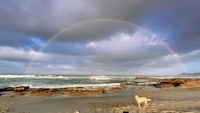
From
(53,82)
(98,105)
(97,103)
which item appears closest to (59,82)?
(53,82)

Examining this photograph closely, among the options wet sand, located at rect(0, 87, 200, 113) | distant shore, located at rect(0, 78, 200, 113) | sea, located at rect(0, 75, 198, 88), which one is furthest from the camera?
sea, located at rect(0, 75, 198, 88)

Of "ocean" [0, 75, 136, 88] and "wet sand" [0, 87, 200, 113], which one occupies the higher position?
"ocean" [0, 75, 136, 88]

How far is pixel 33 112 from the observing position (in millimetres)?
16188

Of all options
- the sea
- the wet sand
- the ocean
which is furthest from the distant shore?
the ocean

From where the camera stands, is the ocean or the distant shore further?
the ocean

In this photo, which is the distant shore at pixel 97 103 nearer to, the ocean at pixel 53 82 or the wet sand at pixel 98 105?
the wet sand at pixel 98 105

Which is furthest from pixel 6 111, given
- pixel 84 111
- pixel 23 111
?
pixel 84 111

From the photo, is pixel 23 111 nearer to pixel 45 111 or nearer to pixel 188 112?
pixel 45 111

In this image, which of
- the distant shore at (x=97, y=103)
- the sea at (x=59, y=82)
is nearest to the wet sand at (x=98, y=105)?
the distant shore at (x=97, y=103)

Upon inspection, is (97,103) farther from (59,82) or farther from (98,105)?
(59,82)

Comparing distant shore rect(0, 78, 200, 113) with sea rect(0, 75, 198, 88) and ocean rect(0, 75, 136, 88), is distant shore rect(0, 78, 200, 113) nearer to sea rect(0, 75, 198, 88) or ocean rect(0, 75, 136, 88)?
sea rect(0, 75, 198, 88)

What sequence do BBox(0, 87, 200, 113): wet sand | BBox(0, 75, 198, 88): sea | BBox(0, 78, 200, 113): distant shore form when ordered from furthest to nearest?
BBox(0, 75, 198, 88): sea
BBox(0, 78, 200, 113): distant shore
BBox(0, 87, 200, 113): wet sand

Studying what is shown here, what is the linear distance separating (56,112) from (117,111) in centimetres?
399

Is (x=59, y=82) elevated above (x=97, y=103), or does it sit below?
above
